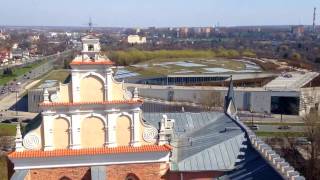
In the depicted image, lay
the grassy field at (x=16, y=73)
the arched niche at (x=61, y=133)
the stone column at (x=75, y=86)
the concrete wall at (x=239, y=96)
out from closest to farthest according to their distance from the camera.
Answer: the arched niche at (x=61, y=133) < the stone column at (x=75, y=86) < the concrete wall at (x=239, y=96) < the grassy field at (x=16, y=73)

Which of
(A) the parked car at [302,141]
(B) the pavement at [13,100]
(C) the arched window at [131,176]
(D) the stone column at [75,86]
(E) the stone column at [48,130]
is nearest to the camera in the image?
(E) the stone column at [48,130]

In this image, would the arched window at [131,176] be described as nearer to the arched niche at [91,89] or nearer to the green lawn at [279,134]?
the arched niche at [91,89]

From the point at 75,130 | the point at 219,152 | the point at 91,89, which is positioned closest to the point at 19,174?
the point at 75,130

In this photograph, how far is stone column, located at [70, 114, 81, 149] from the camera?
21.7 m

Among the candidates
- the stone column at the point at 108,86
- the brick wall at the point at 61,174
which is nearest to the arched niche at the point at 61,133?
the brick wall at the point at 61,174

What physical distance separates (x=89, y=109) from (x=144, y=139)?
2.85 metres

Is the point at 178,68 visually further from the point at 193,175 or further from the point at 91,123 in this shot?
the point at 91,123

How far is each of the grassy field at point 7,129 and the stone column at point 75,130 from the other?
43836 millimetres

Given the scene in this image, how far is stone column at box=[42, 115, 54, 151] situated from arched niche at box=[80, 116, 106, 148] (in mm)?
1369

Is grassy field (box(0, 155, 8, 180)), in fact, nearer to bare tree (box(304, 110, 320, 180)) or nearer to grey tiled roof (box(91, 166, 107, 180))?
grey tiled roof (box(91, 166, 107, 180))

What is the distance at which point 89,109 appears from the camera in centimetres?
2191

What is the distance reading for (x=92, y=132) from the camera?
2208 centimetres

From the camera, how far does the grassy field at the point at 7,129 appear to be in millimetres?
64762

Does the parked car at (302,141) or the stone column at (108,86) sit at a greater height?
the stone column at (108,86)
